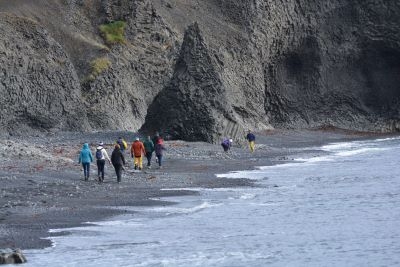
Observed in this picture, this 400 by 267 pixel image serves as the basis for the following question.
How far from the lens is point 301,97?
3637 inches

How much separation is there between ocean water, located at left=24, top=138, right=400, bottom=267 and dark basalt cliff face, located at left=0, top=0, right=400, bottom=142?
24280mm

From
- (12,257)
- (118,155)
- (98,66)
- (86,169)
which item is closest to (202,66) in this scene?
(98,66)

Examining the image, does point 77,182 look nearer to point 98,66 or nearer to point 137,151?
point 137,151

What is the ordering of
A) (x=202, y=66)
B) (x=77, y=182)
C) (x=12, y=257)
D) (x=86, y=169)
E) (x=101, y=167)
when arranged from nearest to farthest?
(x=12, y=257), (x=77, y=182), (x=101, y=167), (x=86, y=169), (x=202, y=66)

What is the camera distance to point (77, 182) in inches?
1258

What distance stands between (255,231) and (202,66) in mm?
35977

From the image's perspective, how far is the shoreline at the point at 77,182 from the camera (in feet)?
78.0

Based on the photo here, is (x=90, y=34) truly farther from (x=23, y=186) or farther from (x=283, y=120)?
(x=23, y=186)

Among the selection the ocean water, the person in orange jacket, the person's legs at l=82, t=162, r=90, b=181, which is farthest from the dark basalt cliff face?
the ocean water

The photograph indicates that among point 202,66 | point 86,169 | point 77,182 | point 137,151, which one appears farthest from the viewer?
point 202,66

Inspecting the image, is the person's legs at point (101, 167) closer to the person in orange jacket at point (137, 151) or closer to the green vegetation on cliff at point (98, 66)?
the person in orange jacket at point (137, 151)

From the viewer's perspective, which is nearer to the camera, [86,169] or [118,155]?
[118,155]

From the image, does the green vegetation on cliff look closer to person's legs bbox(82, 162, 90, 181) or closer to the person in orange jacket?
the person in orange jacket

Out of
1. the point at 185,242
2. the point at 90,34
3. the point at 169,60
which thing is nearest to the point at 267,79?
the point at 169,60
